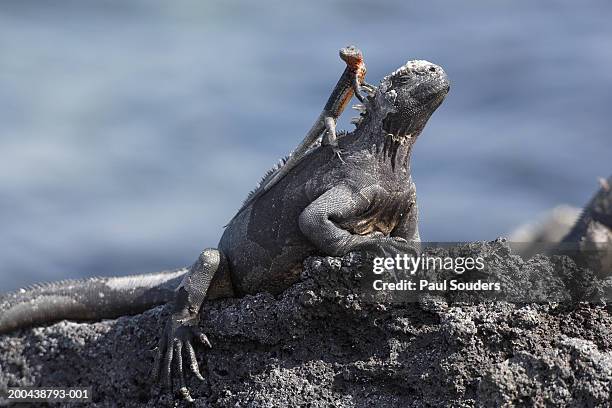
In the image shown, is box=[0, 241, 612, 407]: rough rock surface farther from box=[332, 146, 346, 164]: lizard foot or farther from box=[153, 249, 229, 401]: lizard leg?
box=[332, 146, 346, 164]: lizard foot

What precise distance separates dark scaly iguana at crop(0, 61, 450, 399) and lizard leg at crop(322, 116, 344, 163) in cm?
4

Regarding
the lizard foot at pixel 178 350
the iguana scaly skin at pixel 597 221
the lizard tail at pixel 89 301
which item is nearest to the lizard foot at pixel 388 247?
the lizard foot at pixel 178 350

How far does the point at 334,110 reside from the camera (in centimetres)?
775

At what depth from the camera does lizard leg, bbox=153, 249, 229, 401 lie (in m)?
7.30

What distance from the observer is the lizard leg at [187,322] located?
24.0ft

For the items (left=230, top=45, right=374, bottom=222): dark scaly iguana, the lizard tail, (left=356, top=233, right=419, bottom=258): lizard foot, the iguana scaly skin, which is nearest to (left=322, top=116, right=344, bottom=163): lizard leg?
(left=230, top=45, right=374, bottom=222): dark scaly iguana

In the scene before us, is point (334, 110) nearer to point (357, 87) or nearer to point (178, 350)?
point (357, 87)

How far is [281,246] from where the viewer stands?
24.7 ft

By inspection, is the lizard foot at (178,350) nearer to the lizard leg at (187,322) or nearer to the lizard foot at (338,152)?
the lizard leg at (187,322)

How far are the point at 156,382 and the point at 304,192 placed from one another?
5.11 feet

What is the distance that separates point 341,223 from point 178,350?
1306mm

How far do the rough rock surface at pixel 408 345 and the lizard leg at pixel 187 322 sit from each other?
3.3 inches

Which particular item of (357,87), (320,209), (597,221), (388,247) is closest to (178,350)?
(320,209)

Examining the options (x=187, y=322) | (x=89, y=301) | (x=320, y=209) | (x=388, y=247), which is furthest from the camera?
(x=89, y=301)
